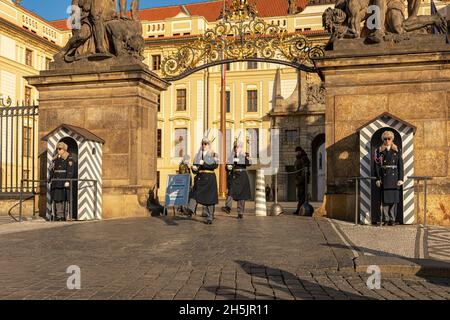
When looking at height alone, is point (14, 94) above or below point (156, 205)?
above

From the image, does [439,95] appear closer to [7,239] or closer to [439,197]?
[439,197]

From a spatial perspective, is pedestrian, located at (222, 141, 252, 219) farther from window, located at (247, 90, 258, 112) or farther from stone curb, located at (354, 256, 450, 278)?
window, located at (247, 90, 258, 112)

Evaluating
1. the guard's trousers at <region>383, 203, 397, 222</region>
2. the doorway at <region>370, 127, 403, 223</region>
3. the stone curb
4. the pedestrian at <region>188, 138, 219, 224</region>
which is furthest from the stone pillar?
the stone curb

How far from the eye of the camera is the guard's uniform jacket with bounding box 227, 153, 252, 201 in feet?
45.5

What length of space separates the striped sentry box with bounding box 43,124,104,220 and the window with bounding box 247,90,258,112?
117 feet

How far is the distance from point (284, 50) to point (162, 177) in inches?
1374

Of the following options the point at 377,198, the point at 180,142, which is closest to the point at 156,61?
the point at 180,142

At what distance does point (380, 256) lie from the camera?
727cm

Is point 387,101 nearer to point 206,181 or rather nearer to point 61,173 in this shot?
point 206,181

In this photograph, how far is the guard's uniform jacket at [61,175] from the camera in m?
13.2

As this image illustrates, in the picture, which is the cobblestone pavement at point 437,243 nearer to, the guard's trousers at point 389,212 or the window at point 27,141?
the guard's trousers at point 389,212

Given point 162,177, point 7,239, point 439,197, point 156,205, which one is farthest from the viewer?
point 162,177
